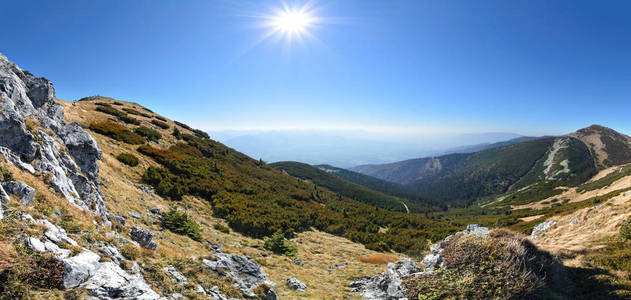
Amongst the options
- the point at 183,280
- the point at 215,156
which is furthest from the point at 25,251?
the point at 215,156

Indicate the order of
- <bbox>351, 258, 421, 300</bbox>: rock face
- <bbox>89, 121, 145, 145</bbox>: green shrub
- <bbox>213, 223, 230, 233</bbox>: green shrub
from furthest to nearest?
<bbox>89, 121, 145, 145</bbox>: green shrub
<bbox>213, 223, 230, 233</bbox>: green shrub
<bbox>351, 258, 421, 300</bbox>: rock face

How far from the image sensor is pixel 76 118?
24656 mm

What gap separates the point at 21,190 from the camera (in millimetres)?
6535

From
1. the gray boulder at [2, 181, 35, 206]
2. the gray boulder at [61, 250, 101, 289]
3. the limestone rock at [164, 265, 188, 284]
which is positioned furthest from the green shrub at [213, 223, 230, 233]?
the gray boulder at [61, 250, 101, 289]

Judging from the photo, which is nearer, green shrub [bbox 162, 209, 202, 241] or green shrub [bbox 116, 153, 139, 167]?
green shrub [bbox 162, 209, 202, 241]

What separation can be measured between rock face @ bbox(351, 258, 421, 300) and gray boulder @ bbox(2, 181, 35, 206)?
43.9 ft

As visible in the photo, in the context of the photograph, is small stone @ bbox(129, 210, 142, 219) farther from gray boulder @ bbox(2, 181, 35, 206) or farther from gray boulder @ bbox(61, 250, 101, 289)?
gray boulder @ bbox(61, 250, 101, 289)

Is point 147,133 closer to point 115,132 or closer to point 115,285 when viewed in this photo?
point 115,132

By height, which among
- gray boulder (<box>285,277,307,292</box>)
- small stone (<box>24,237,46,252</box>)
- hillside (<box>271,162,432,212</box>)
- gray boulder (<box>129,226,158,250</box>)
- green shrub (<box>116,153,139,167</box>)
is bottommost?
hillside (<box>271,162,432,212</box>)

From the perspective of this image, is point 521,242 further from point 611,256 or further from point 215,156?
point 215,156

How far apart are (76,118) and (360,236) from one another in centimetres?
3510

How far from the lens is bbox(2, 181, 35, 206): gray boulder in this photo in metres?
6.36

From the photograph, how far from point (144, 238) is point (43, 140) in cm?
588

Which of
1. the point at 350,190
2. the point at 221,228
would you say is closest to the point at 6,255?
the point at 221,228
